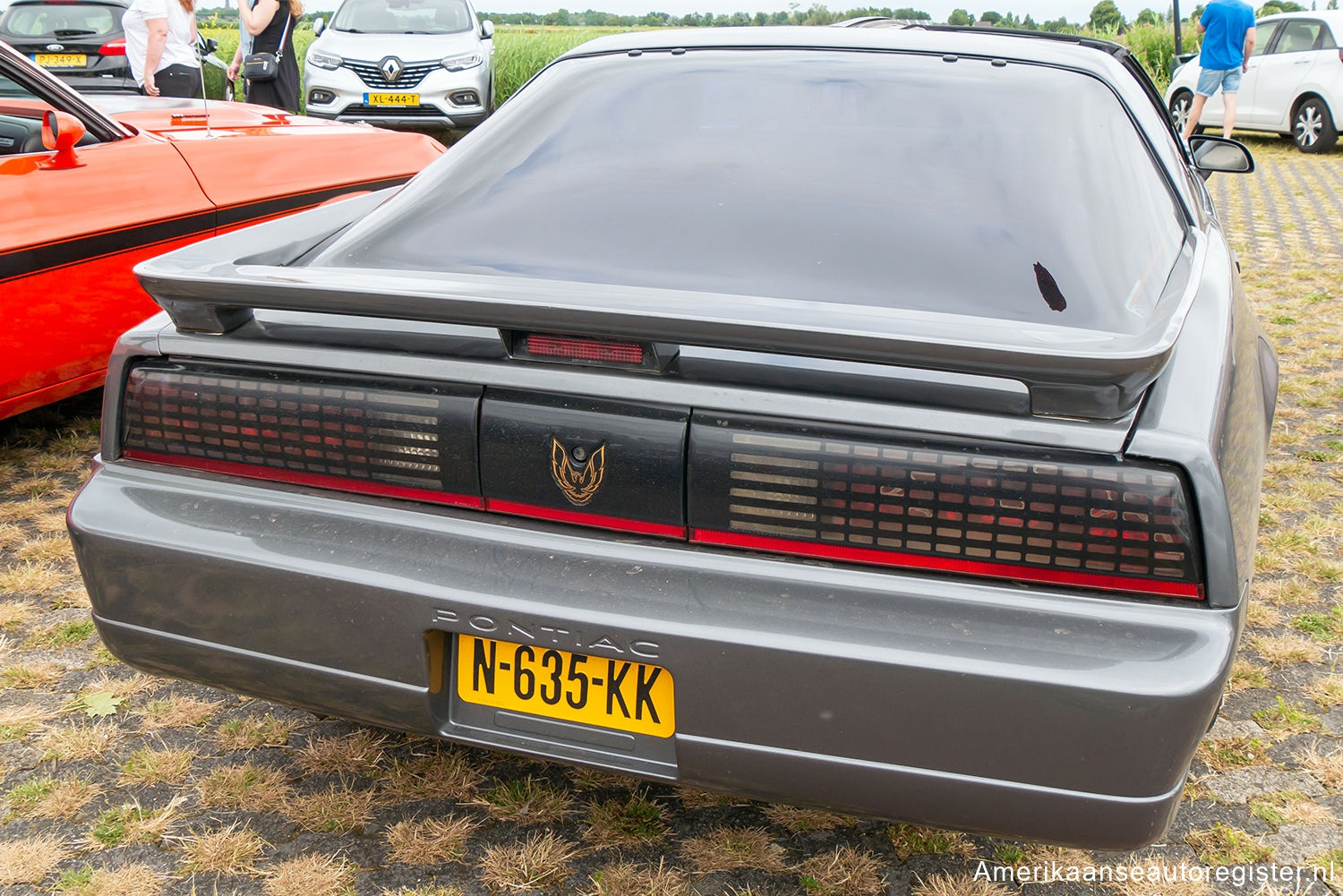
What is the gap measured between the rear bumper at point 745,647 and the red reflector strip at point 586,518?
19 mm

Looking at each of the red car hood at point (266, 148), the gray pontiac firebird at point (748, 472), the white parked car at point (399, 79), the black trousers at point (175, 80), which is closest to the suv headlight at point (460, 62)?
the white parked car at point (399, 79)

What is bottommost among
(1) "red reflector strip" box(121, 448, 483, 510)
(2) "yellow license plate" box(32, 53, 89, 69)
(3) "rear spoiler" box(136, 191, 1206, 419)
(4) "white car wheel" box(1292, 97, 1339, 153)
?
(4) "white car wheel" box(1292, 97, 1339, 153)

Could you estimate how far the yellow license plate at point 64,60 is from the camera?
1021cm

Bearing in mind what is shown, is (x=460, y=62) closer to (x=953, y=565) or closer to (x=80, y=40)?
(x=80, y=40)

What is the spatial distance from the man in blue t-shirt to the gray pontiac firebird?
9.94 meters

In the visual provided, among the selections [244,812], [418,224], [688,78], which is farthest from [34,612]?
[688,78]

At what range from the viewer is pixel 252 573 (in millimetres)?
1761

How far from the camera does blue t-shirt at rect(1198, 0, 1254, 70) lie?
10.3m

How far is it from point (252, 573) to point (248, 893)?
599 millimetres

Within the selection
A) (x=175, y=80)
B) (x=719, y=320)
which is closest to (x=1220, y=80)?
(x=175, y=80)

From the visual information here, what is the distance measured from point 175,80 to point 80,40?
398 cm

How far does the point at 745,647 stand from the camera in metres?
1.54

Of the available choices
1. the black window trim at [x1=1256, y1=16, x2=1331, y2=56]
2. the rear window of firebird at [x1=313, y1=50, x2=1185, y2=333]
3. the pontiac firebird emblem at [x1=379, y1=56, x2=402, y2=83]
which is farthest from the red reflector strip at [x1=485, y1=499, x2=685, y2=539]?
the black window trim at [x1=1256, y1=16, x2=1331, y2=56]

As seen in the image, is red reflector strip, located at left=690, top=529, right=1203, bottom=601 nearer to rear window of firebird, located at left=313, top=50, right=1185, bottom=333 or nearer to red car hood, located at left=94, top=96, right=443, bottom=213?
rear window of firebird, located at left=313, top=50, right=1185, bottom=333
